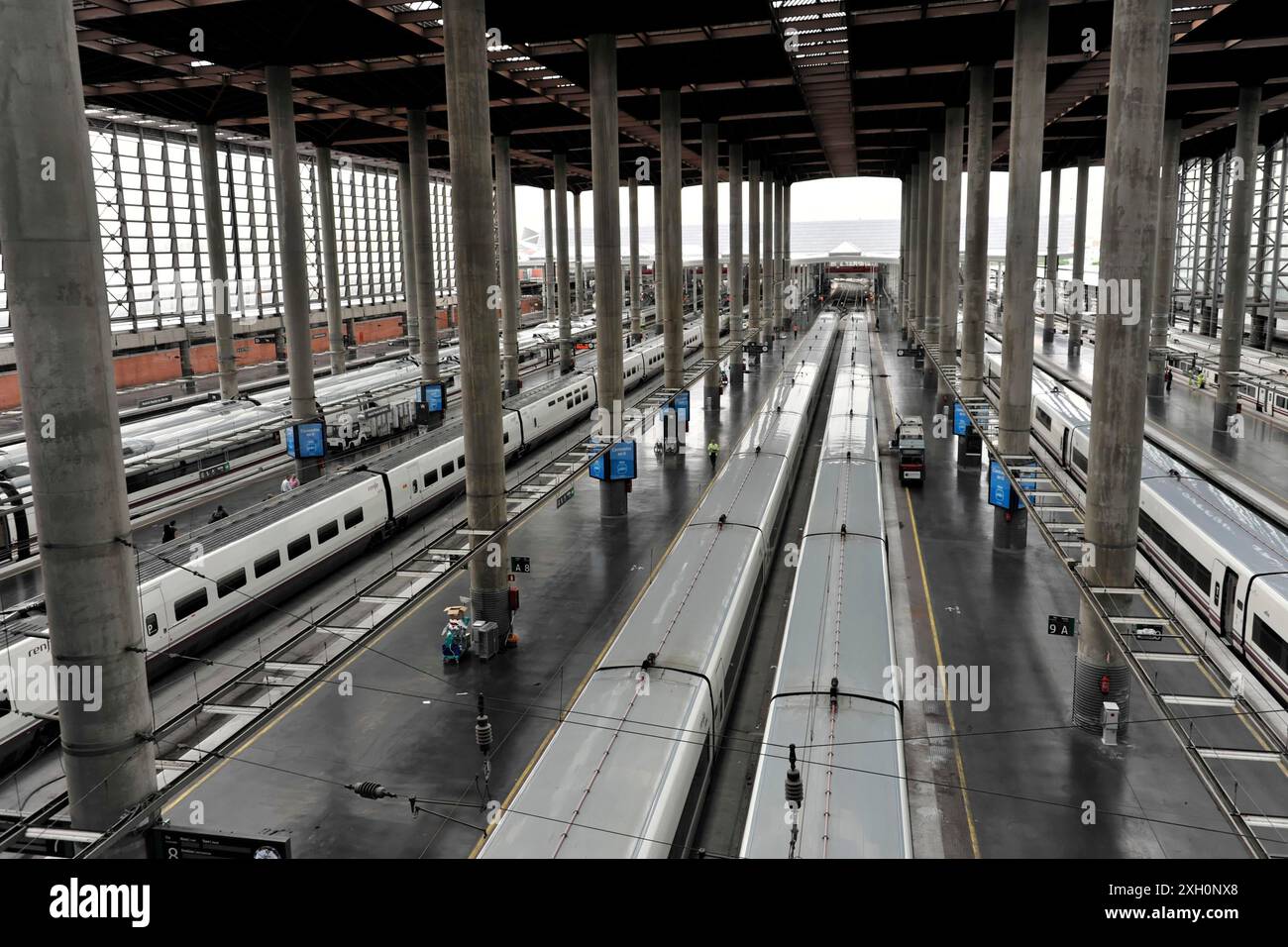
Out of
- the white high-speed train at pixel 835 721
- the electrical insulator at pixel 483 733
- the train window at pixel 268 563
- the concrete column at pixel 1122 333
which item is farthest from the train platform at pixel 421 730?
the concrete column at pixel 1122 333

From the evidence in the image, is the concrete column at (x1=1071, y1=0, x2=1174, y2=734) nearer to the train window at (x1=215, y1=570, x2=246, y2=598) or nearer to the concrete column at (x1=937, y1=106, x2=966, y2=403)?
the train window at (x1=215, y1=570, x2=246, y2=598)

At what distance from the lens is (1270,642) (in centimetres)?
1855

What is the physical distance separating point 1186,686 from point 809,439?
2836 cm

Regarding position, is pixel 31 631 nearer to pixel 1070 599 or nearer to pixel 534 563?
pixel 534 563

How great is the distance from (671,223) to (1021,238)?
17.2m

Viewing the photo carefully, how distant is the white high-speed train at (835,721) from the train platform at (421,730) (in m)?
5.31

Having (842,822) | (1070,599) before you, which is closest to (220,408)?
(1070,599)

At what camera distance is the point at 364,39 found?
35.2 metres

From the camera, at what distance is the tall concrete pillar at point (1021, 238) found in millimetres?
28266

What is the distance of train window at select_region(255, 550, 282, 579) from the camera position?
23.4 m

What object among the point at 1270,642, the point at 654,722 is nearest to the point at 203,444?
the point at 654,722

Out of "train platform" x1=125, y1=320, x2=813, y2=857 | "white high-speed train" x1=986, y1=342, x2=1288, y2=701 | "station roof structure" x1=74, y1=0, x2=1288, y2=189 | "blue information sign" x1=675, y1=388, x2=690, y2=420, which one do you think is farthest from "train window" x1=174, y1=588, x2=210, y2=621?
"blue information sign" x1=675, y1=388, x2=690, y2=420

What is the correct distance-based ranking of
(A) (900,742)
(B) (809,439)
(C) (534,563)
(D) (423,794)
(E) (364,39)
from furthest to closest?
(B) (809,439) < (E) (364,39) < (C) (534,563) < (D) (423,794) < (A) (900,742)
